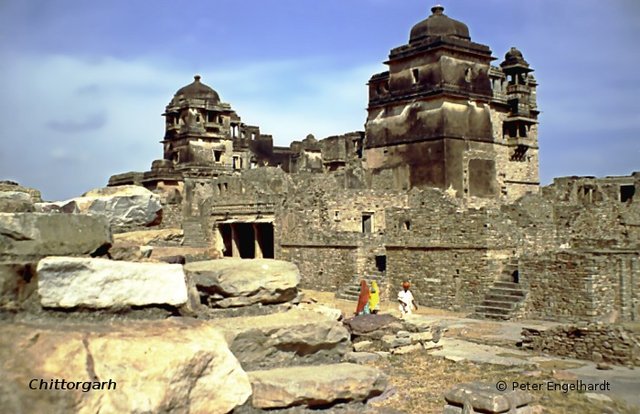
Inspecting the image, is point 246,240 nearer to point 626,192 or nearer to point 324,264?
point 324,264

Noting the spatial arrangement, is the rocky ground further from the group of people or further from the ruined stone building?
the ruined stone building

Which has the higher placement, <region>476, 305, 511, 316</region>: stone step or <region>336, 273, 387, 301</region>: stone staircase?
<region>336, 273, 387, 301</region>: stone staircase

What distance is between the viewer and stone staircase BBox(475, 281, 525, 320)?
53.7ft

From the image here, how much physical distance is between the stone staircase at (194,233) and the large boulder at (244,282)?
20.7 meters

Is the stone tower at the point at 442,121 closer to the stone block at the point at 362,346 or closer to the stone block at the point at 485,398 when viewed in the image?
the stone block at the point at 362,346

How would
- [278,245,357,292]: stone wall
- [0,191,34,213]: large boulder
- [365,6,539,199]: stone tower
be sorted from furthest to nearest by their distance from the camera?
[365,6,539,199]: stone tower → [278,245,357,292]: stone wall → [0,191,34,213]: large boulder

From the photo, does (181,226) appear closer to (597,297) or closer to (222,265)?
(597,297)

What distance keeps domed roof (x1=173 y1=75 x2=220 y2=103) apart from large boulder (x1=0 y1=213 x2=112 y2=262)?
39365 mm

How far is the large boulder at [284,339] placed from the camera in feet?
13.5

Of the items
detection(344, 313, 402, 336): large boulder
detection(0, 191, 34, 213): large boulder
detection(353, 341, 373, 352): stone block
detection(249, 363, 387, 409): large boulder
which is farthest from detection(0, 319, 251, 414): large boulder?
detection(344, 313, 402, 336): large boulder

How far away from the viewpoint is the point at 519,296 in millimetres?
16719

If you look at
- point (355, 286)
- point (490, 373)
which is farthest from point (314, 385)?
point (355, 286)

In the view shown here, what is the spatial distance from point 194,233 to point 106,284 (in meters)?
23.1

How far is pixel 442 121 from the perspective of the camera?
1062 inches
